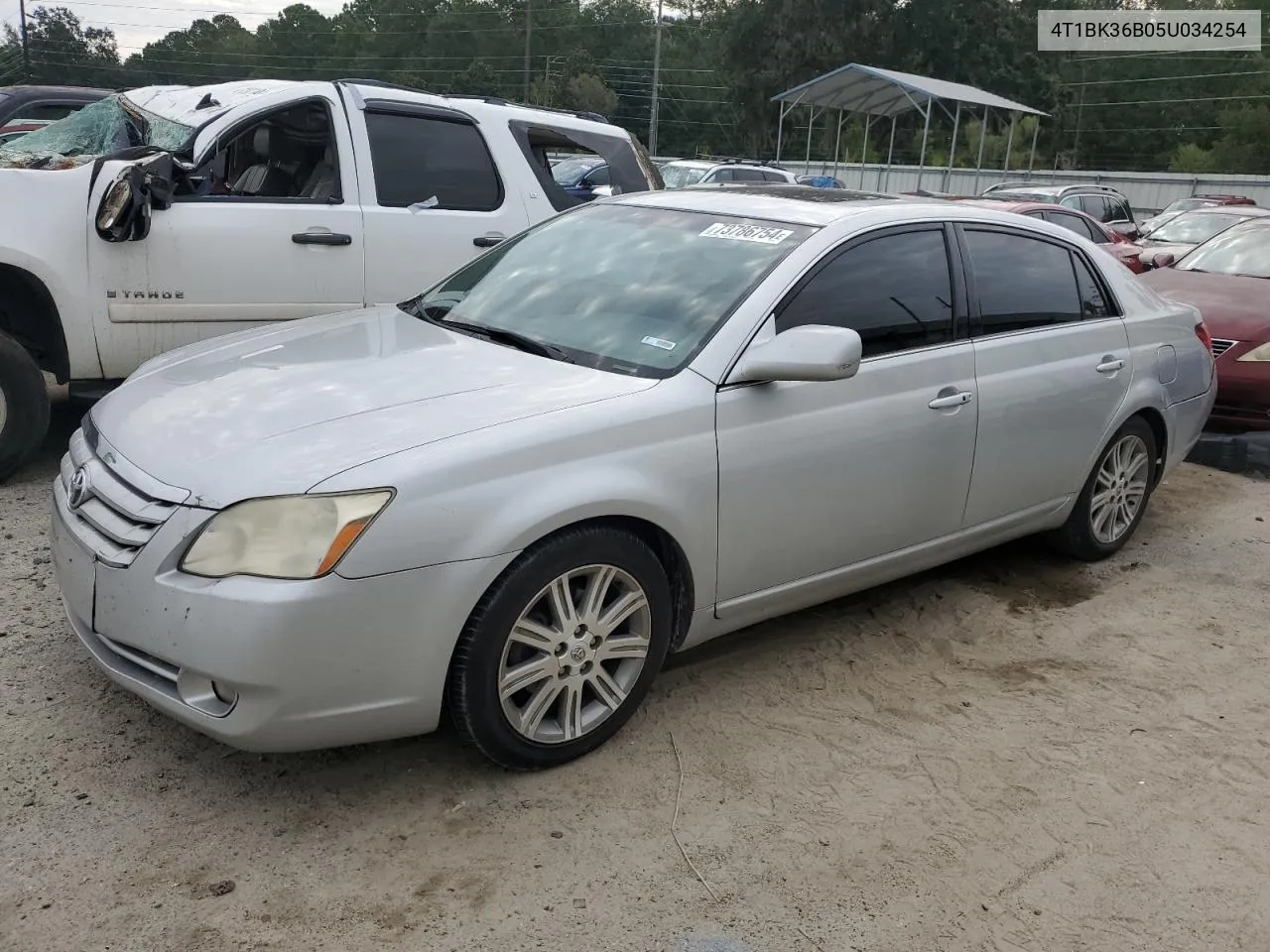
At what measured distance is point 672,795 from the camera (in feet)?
10.0

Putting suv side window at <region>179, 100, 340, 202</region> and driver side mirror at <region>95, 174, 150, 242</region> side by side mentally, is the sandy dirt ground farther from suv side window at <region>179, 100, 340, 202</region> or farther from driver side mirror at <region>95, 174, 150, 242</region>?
suv side window at <region>179, 100, 340, 202</region>

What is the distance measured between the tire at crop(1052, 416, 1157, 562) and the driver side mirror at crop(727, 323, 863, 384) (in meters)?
2.05

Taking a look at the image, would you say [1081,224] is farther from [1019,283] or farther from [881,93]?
[881,93]

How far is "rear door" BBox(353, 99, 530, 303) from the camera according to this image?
19.1 feet

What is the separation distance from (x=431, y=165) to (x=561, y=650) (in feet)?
12.6

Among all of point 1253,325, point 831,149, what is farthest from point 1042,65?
point 1253,325

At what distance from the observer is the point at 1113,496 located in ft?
16.5

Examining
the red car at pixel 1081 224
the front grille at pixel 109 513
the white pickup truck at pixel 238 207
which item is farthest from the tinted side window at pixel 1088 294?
the red car at pixel 1081 224

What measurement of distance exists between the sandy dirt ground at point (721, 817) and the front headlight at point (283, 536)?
71 cm

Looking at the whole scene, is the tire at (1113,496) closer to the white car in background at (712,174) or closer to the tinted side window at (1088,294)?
the tinted side window at (1088,294)

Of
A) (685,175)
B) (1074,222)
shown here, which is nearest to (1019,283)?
(1074,222)

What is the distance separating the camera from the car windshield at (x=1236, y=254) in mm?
8328

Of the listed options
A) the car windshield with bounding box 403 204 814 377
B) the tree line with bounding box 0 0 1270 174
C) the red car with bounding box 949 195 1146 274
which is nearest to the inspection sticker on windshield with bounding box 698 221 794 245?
the car windshield with bounding box 403 204 814 377

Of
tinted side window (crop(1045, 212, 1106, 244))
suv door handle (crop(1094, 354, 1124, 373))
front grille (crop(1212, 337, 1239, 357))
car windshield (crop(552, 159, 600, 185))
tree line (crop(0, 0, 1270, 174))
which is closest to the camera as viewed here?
suv door handle (crop(1094, 354, 1124, 373))
